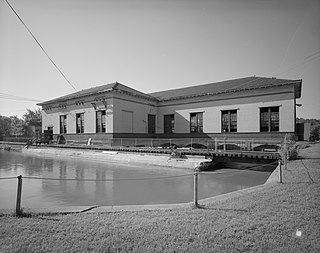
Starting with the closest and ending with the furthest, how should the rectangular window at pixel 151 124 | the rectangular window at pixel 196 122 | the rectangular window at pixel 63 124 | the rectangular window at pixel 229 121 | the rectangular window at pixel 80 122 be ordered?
1. the rectangular window at pixel 229 121
2. the rectangular window at pixel 196 122
3. the rectangular window at pixel 80 122
4. the rectangular window at pixel 151 124
5. the rectangular window at pixel 63 124

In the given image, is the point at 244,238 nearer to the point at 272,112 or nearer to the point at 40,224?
the point at 40,224

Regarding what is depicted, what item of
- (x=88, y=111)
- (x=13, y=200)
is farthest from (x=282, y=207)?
(x=88, y=111)

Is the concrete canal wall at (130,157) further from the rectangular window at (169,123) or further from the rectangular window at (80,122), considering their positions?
the rectangular window at (169,123)

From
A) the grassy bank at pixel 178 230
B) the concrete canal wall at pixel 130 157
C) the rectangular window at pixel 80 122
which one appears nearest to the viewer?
the grassy bank at pixel 178 230

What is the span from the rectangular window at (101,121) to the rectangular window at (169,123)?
8758 mm

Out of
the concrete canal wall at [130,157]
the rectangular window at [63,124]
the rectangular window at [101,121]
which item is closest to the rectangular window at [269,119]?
the concrete canal wall at [130,157]

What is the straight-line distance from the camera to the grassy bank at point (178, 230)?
135 inches

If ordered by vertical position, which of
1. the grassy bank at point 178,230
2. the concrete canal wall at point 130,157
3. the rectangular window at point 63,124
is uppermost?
the rectangular window at point 63,124

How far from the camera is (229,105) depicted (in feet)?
82.5

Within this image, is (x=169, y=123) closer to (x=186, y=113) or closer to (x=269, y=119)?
(x=186, y=113)

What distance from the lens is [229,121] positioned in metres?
25.2

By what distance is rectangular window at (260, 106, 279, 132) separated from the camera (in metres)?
22.3

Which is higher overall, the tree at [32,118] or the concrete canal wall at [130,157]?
the tree at [32,118]

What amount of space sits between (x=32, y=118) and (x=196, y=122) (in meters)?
51.9
